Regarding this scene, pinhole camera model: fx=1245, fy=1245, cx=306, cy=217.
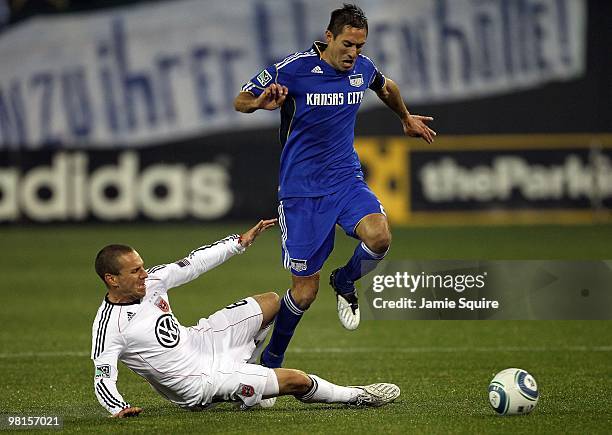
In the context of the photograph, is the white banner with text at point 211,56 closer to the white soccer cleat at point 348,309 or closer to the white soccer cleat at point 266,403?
the white soccer cleat at point 348,309

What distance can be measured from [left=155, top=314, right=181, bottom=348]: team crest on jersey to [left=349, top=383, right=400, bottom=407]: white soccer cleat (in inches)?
43.5

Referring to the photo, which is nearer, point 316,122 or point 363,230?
point 363,230

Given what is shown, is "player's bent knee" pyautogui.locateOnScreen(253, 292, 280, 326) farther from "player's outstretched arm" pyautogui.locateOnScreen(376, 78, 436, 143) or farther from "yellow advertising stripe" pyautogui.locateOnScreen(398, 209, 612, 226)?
"yellow advertising stripe" pyautogui.locateOnScreen(398, 209, 612, 226)

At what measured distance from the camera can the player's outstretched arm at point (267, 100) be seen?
7.16m

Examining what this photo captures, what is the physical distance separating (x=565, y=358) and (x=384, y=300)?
55.6 inches

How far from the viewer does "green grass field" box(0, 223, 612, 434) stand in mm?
6762

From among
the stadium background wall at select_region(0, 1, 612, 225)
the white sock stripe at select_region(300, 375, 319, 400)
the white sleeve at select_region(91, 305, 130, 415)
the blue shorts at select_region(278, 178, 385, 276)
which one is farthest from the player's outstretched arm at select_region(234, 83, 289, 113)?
the stadium background wall at select_region(0, 1, 612, 225)

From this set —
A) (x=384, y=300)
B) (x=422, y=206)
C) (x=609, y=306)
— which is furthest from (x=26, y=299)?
(x=422, y=206)

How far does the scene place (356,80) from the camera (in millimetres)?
7836

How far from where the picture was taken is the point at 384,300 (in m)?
9.10

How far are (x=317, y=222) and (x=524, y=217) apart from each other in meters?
13.2

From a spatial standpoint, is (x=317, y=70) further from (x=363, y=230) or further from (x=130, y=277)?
(x=130, y=277)

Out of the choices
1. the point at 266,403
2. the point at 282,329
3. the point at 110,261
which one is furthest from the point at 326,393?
the point at 110,261

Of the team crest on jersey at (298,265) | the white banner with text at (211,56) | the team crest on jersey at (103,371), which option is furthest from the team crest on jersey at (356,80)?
the white banner with text at (211,56)
